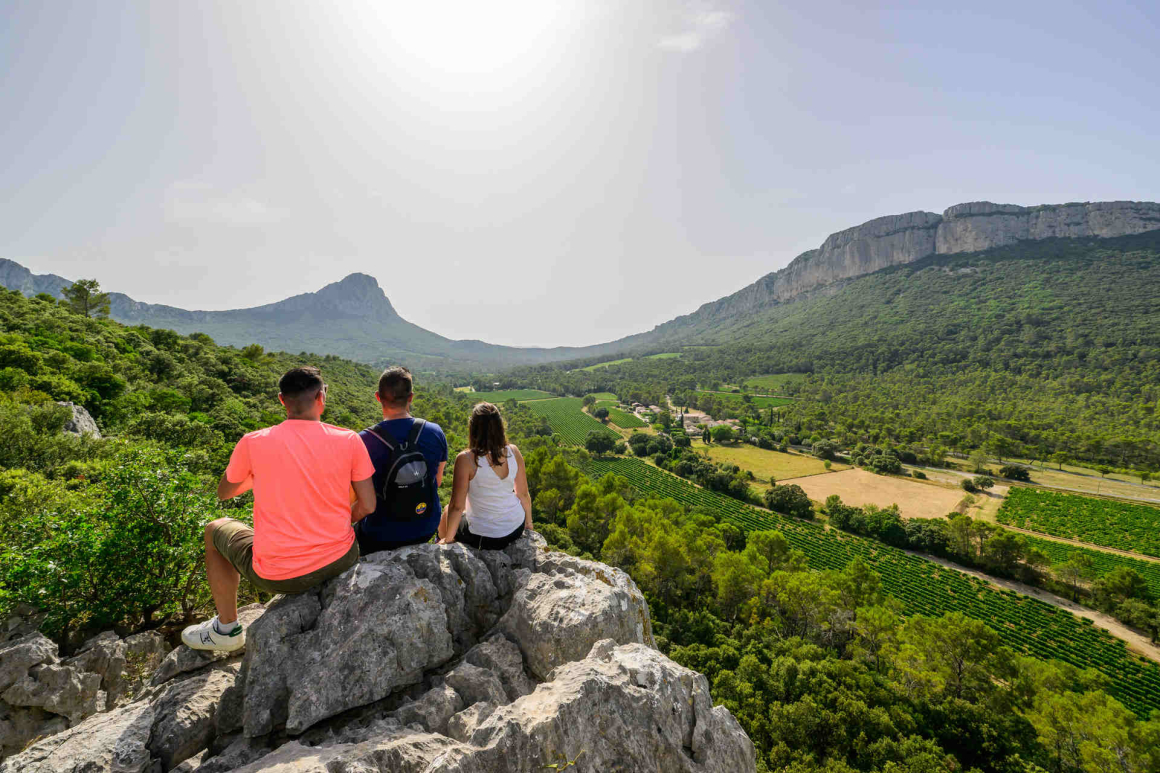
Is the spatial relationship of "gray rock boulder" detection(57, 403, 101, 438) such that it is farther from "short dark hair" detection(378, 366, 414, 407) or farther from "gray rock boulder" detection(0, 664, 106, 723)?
"short dark hair" detection(378, 366, 414, 407)

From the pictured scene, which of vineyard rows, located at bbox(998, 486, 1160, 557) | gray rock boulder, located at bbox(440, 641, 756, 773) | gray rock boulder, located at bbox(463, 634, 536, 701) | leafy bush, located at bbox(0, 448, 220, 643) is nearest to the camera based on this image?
gray rock boulder, located at bbox(440, 641, 756, 773)

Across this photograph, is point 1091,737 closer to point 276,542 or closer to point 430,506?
point 430,506

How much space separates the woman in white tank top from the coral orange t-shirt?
1345 mm

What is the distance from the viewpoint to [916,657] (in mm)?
21953

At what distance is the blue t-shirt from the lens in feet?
15.4

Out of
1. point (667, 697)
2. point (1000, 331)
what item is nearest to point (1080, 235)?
point (1000, 331)

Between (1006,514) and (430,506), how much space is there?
80.2 meters

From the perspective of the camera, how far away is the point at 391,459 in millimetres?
4691

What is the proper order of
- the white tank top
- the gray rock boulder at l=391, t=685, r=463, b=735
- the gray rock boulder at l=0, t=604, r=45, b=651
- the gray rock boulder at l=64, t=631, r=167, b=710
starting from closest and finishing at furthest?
the gray rock boulder at l=391, t=685, r=463, b=735, the gray rock boulder at l=64, t=631, r=167, b=710, the white tank top, the gray rock boulder at l=0, t=604, r=45, b=651

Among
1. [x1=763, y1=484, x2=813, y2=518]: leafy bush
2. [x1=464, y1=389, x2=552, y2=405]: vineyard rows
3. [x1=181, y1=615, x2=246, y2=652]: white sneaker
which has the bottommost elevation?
[x1=763, y1=484, x2=813, y2=518]: leafy bush

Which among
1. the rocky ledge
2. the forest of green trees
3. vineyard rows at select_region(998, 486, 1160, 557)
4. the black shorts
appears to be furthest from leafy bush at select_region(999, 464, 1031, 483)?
the black shorts

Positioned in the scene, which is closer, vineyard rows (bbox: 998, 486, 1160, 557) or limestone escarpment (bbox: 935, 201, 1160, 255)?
vineyard rows (bbox: 998, 486, 1160, 557)

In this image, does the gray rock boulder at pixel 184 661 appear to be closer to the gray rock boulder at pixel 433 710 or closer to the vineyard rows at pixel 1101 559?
the gray rock boulder at pixel 433 710

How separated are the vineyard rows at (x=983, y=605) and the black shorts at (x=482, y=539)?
42.0m
